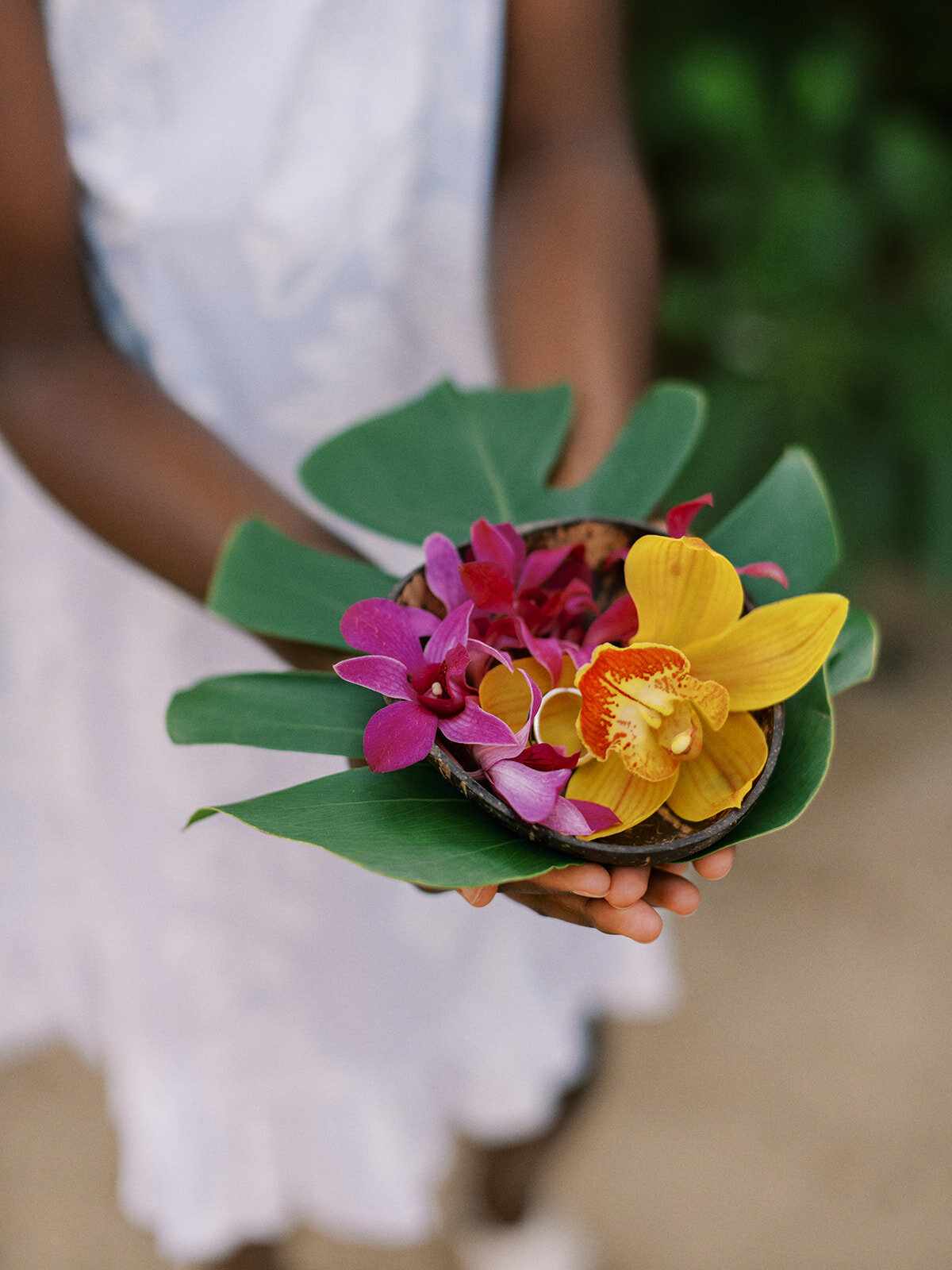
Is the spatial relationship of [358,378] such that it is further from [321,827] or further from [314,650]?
[321,827]

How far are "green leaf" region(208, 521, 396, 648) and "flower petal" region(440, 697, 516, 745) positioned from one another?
0.10 metres

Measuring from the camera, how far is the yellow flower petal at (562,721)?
356 mm

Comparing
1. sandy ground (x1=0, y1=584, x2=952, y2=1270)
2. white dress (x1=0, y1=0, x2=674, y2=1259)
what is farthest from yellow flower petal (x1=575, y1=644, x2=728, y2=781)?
sandy ground (x1=0, y1=584, x2=952, y2=1270)

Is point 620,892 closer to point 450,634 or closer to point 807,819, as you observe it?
point 450,634

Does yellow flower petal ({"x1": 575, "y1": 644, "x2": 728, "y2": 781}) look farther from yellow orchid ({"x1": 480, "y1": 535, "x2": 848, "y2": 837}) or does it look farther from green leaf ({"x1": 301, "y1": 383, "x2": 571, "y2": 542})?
green leaf ({"x1": 301, "y1": 383, "x2": 571, "y2": 542})

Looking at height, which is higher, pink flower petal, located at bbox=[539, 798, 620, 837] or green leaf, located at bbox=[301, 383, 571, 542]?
green leaf, located at bbox=[301, 383, 571, 542]

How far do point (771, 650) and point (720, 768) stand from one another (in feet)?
0.13

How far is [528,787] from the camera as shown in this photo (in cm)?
32

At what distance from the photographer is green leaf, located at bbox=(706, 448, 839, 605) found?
416mm

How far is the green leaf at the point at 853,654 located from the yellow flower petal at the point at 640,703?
0.07 metres

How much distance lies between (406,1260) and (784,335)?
1.17 meters

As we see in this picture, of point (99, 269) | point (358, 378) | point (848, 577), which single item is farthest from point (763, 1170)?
point (99, 269)

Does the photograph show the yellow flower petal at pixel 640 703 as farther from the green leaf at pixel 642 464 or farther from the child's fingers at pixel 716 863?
the green leaf at pixel 642 464

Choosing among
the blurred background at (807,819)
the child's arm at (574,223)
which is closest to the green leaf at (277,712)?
the child's arm at (574,223)
